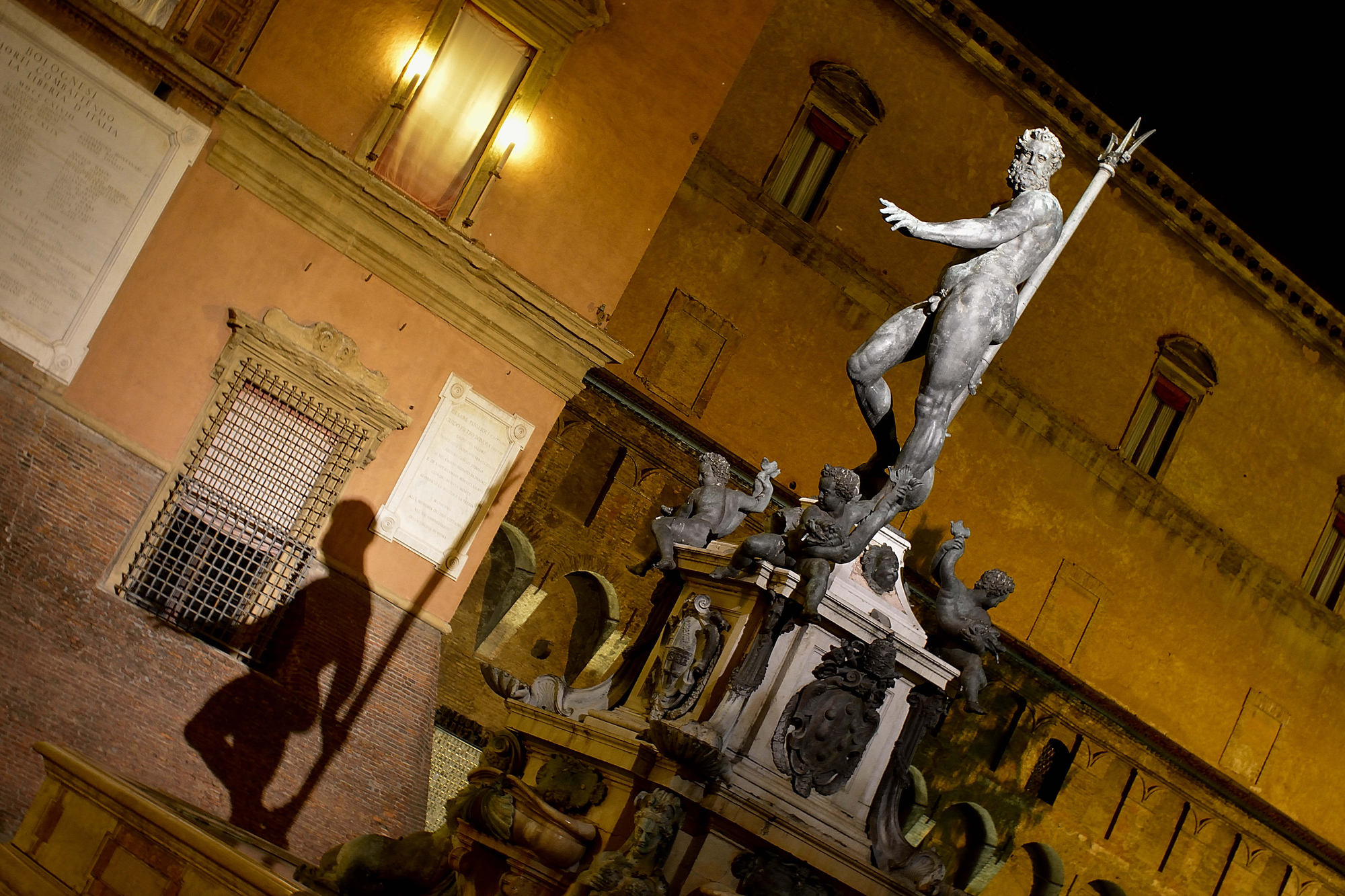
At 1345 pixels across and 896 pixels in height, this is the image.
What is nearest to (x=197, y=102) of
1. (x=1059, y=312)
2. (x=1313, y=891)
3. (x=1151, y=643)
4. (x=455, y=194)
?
(x=455, y=194)

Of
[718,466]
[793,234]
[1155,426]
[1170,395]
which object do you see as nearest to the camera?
[718,466]

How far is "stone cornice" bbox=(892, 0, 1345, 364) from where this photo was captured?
677 inches

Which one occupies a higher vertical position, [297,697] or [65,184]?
[65,184]

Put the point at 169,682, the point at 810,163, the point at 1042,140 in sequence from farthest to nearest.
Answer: the point at 810,163 < the point at 169,682 < the point at 1042,140

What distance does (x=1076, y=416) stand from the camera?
18234 mm

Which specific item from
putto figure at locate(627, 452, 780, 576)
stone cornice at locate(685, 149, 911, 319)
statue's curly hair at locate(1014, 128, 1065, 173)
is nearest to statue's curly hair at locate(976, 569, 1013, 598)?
putto figure at locate(627, 452, 780, 576)

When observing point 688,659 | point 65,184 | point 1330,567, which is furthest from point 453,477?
Answer: point 1330,567

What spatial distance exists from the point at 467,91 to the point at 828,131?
526cm

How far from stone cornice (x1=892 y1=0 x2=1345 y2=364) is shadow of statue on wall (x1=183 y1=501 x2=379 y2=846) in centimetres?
1005

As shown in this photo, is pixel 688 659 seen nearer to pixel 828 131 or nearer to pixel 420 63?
pixel 420 63

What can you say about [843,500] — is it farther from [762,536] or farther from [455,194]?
[455,194]

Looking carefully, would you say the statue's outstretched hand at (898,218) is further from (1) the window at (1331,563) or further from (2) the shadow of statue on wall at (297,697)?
(1) the window at (1331,563)

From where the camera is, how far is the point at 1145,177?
18.8 metres

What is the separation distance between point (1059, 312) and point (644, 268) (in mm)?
6187
